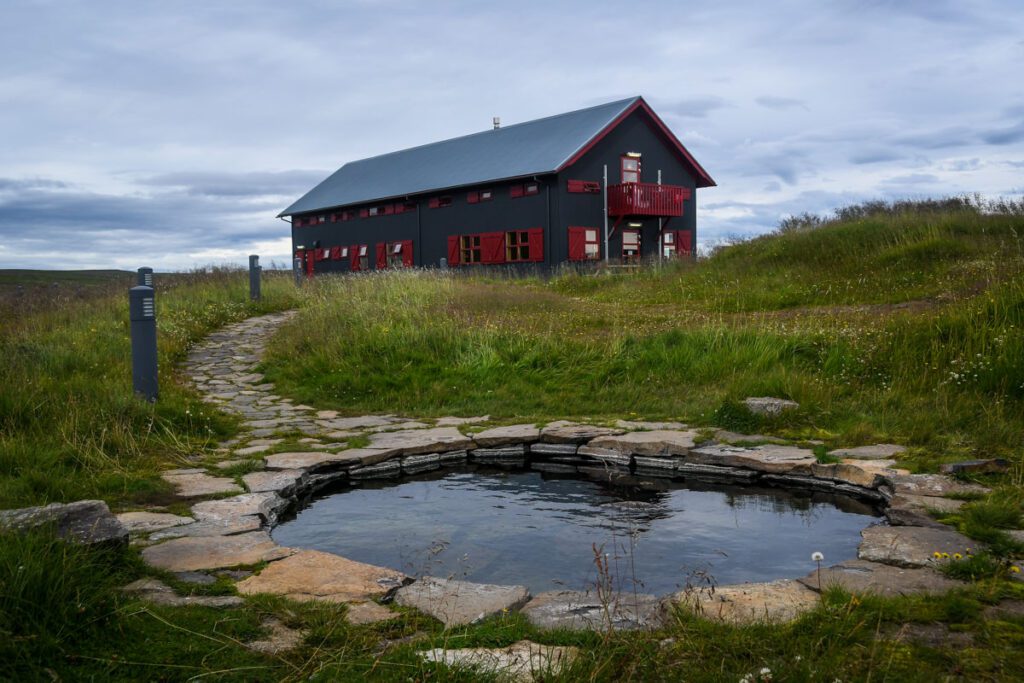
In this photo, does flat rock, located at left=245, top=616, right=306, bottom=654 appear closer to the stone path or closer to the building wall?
the stone path

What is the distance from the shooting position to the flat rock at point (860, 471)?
17.5 feet

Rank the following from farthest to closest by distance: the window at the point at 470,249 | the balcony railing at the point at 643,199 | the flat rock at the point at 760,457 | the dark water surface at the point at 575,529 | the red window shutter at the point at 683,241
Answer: the red window shutter at the point at 683,241
the window at the point at 470,249
the balcony railing at the point at 643,199
the flat rock at the point at 760,457
the dark water surface at the point at 575,529

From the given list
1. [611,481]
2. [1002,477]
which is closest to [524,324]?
[611,481]

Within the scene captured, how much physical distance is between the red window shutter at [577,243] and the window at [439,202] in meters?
5.23

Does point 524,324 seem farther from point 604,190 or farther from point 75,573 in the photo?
point 604,190

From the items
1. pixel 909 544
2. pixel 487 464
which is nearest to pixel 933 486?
pixel 909 544

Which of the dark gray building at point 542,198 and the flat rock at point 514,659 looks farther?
the dark gray building at point 542,198

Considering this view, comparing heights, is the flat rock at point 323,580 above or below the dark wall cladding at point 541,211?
below

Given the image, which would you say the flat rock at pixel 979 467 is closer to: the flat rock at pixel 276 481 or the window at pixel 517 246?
the flat rock at pixel 276 481

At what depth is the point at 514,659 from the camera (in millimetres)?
2768

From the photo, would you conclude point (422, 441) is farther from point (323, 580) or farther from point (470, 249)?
point (470, 249)

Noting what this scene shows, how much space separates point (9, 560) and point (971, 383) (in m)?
7.04

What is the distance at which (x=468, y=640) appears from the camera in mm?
2943

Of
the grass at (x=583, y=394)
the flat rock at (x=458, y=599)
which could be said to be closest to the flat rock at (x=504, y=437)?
the grass at (x=583, y=394)
